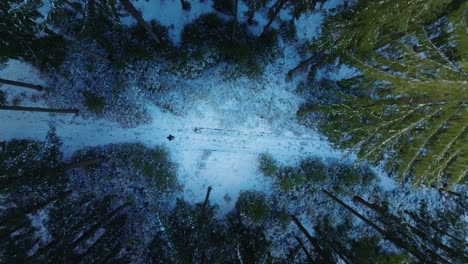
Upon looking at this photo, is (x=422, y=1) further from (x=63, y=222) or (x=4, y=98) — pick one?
(x=4, y=98)

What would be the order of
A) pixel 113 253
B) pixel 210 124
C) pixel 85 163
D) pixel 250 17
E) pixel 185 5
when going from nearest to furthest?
1. pixel 113 253
2. pixel 85 163
3. pixel 185 5
4. pixel 250 17
5. pixel 210 124

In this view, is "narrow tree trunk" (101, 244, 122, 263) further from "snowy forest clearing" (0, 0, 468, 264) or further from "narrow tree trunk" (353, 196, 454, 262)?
"narrow tree trunk" (353, 196, 454, 262)

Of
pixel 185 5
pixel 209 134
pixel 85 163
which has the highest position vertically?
pixel 185 5

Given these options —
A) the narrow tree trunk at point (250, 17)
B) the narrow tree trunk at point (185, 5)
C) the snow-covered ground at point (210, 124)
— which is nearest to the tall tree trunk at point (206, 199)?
the snow-covered ground at point (210, 124)

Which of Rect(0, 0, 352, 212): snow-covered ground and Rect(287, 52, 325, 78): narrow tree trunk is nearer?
Rect(287, 52, 325, 78): narrow tree trunk

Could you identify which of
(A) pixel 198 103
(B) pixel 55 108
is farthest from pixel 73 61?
(A) pixel 198 103

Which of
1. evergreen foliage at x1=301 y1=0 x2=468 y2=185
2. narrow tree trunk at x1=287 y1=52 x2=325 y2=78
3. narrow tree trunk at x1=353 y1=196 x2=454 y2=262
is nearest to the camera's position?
evergreen foliage at x1=301 y1=0 x2=468 y2=185

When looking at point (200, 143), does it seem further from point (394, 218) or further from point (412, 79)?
point (412, 79)

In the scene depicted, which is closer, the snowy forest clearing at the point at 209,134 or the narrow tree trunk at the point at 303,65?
the narrow tree trunk at the point at 303,65

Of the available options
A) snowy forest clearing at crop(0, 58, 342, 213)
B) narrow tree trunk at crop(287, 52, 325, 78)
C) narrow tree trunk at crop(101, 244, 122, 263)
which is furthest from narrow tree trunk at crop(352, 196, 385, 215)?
narrow tree trunk at crop(101, 244, 122, 263)

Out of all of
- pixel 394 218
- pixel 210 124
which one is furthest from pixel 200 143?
pixel 394 218

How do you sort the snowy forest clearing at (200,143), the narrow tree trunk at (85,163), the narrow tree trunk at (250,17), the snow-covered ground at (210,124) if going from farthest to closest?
the snow-covered ground at (210,124) → the narrow tree trunk at (250,17) → the snowy forest clearing at (200,143) → the narrow tree trunk at (85,163)

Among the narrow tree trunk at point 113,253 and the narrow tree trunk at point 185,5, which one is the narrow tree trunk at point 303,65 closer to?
the narrow tree trunk at point 185,5
